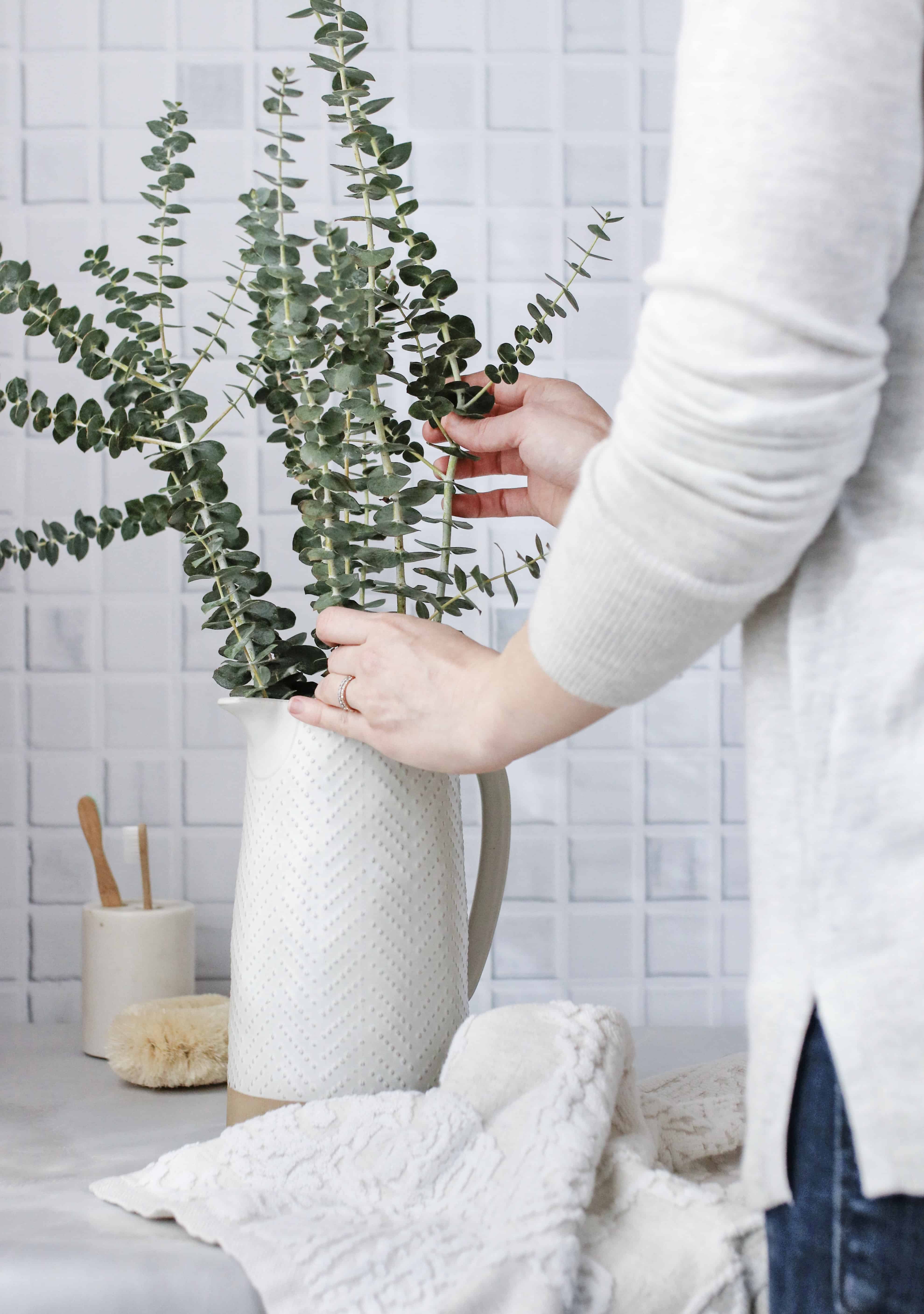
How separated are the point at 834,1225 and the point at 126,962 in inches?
26.7

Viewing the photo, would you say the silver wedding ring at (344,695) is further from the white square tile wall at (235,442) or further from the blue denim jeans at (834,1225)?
the white square tile wall at (235,442)

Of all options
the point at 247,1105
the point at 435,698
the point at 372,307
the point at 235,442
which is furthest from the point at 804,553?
the point at 235,442

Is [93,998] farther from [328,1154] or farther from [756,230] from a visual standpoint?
[756,230]

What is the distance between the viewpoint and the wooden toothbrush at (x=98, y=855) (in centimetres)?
98

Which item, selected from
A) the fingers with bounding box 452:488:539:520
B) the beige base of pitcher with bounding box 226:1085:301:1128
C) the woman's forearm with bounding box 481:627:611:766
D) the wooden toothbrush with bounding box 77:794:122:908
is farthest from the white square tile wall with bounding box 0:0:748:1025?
the woman's forearm with bounding box 481:627:611:766

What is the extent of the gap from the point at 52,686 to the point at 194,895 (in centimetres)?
25

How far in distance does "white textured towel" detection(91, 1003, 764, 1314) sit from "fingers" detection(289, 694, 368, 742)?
185 millimetres

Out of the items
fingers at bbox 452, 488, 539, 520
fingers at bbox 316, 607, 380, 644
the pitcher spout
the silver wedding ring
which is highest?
fingers at bbox 452, 488, 539, 520

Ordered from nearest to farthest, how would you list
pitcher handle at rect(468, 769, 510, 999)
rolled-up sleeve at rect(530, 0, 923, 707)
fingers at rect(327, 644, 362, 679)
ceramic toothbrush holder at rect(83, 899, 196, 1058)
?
rolled-up sleeve at rect(530, 0, 923, 707) → fingers at rect(327, 644, 362, 679) → pitcher handle at rect(468, 769, 510, 999) → ceramic toothbrush holder at rect(83, 899, 196, 1058)

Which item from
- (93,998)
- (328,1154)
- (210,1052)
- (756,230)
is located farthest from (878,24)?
(93,998)

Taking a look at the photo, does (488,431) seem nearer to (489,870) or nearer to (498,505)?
(498,505)

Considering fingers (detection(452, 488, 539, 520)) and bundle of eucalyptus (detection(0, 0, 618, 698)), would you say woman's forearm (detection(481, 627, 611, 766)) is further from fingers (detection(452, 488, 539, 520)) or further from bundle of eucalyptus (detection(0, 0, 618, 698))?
fingers (detection(452, 488, 539, 520))

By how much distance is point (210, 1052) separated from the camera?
848mm

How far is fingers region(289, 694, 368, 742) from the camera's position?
628 mm
